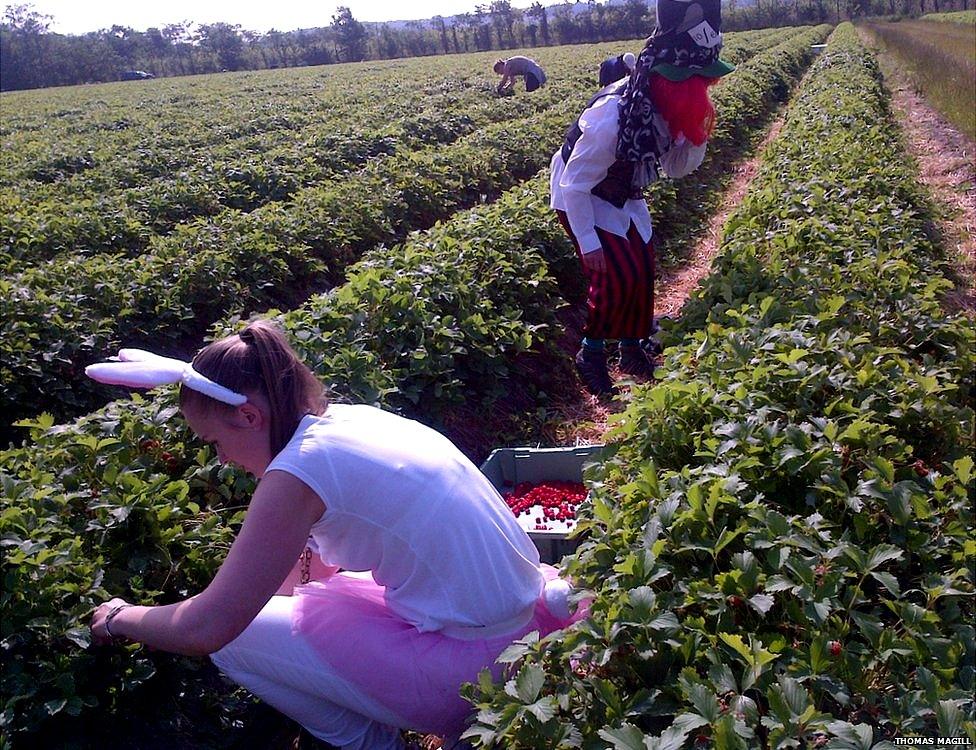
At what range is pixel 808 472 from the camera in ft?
7.99

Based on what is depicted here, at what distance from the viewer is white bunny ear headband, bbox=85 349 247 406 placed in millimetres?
1999

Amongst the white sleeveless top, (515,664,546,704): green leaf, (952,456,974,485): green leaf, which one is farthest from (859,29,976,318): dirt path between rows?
(515,664,546,704): green leaf

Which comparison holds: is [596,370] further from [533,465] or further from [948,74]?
[948,74]

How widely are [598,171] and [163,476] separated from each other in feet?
8.84

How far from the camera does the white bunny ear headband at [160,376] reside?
6.56ft

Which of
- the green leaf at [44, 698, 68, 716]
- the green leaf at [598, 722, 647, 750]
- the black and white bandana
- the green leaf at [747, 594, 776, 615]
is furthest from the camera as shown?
the black and white bandana

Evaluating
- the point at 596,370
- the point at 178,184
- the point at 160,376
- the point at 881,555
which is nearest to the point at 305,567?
the point at 160,376

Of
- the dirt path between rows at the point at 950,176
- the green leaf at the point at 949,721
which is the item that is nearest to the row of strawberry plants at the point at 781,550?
the green leaf at the point at 949,721

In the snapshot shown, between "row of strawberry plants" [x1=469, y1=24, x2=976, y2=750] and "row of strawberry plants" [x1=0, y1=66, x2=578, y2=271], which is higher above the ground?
"row of strawberry plants" [x1=0, y1=66, x2=578, y2=271]

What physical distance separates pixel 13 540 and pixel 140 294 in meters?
4.05

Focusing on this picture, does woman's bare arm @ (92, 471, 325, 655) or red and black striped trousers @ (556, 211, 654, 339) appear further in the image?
red and black striped trousers @ (556, 211, 654, 339)

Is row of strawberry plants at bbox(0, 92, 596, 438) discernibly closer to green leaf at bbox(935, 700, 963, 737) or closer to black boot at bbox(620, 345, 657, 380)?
black boot at bbox(620, 345, 657, 380)

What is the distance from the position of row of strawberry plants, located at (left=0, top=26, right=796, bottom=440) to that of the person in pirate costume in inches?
123

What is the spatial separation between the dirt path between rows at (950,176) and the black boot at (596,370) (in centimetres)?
188
